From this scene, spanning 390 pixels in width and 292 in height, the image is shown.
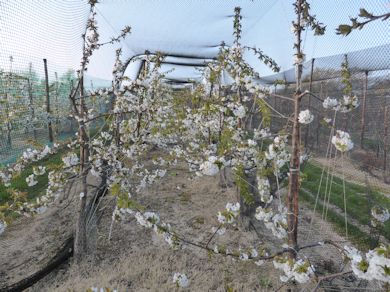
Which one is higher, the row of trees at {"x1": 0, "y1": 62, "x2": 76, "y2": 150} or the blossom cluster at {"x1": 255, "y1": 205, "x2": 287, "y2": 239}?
the row of trees at {"x1": 0, "y1": 62, "x2": 76, "y2": 150}

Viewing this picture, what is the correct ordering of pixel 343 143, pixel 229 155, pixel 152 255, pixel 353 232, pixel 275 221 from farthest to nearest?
pixel 353 232, pixel 152 255, pixel 229 155, pixel 275 221, pixel 343 143

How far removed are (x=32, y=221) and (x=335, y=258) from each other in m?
3.45

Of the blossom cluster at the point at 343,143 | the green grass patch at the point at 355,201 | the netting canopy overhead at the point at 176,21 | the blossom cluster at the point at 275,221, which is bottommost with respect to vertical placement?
the green grass patch at the point at 355,201

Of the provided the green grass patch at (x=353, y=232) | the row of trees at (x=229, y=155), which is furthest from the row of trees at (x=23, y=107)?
the green grass patch at (x=353, y=232)

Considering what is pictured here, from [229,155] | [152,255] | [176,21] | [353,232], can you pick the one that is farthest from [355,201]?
[176,21]

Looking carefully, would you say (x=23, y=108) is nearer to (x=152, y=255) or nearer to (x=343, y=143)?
(x=152, y=255)

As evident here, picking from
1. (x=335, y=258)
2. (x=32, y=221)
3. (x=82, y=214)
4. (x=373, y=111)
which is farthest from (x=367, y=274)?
(x=373, y=111)

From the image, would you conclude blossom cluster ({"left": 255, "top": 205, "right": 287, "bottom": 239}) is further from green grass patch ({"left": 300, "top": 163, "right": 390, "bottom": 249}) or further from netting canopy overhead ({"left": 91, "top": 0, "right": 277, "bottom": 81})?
netting canopy overhead ({"left": 91, "top": 0, "right": 277, "bottom": 81})

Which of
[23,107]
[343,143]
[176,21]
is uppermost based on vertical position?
[176,21]

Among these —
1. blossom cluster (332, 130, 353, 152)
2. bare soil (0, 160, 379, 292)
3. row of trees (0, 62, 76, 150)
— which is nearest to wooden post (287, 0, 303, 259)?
bare soil (0, 160, 379, 292)

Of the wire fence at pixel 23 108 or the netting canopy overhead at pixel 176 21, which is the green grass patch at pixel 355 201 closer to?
the netting canopy overhead at pixel 176 21

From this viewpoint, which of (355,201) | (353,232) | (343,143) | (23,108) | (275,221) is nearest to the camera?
(343,143)

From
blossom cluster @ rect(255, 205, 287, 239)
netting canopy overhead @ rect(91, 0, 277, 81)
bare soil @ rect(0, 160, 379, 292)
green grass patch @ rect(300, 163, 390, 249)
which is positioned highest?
netting canopy overhead @ rect(91, 0, 277, 81)

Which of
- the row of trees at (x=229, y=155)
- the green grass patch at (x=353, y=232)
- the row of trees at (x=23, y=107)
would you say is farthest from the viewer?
the row of trees at (x=23, y=107)
